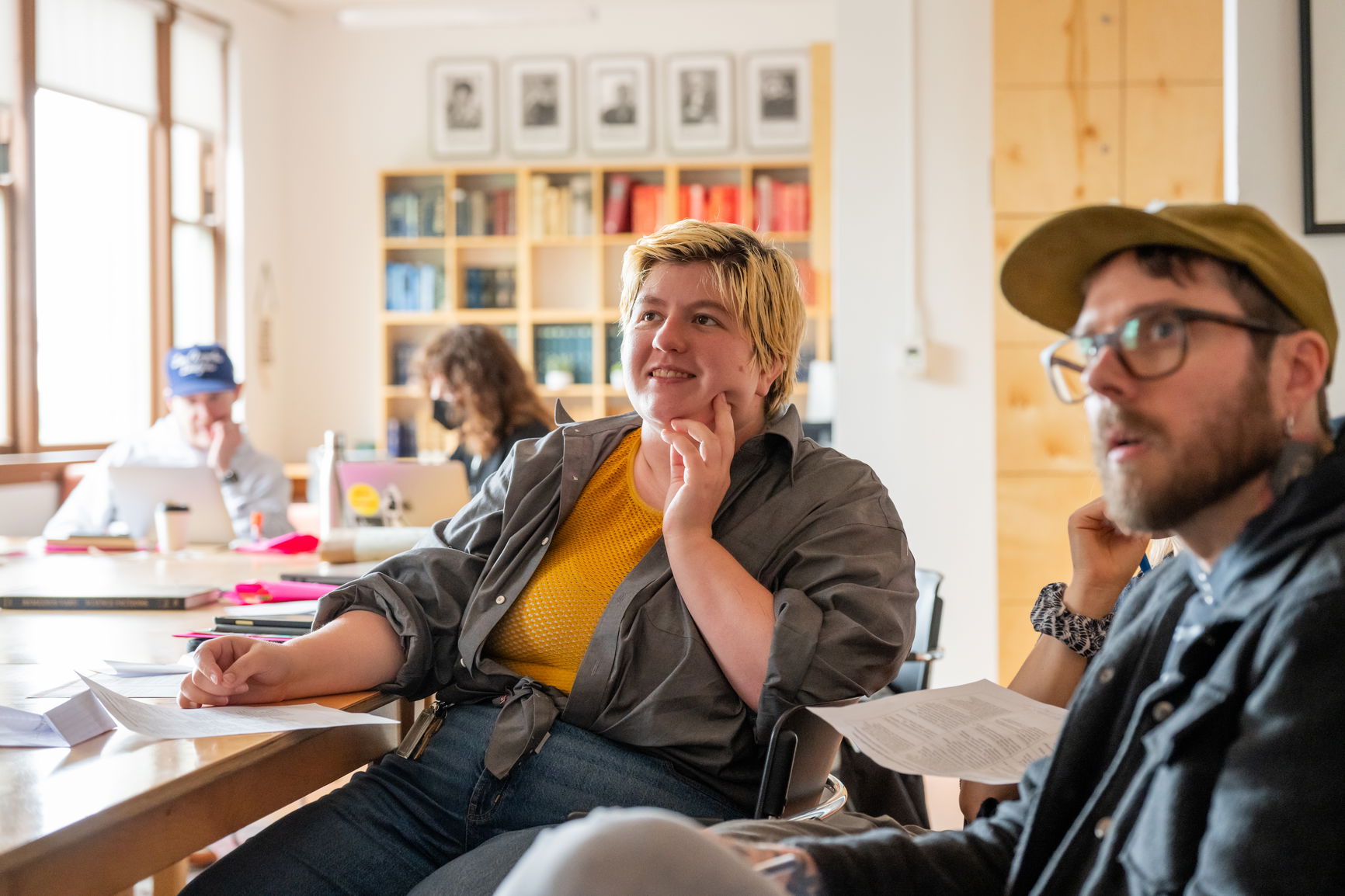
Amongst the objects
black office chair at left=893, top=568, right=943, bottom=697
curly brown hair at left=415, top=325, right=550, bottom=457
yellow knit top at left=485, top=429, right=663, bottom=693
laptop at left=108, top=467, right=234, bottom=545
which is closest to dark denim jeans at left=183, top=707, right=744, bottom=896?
yellow knit top at left=485, top=429, right=663, bottom=693

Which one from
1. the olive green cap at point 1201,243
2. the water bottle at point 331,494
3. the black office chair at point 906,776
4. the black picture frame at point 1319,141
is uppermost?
the black picture frame at point 1319,141

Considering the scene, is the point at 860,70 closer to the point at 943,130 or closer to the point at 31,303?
the point at 943,130

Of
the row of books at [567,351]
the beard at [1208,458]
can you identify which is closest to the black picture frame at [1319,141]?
the beard at [1208,458]

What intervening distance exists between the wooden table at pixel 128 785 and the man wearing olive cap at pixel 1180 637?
1.36 ft

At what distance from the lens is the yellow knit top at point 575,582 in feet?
5.11

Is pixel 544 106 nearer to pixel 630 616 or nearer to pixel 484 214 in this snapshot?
pixel 484 214

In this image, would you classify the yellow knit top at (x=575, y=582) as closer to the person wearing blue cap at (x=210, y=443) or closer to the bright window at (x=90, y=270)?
the person wearing blue cap at (x=210, y=443)

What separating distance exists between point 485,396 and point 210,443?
1039mm

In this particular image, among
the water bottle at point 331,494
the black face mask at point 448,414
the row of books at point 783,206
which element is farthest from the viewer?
the row of books at point 783,206

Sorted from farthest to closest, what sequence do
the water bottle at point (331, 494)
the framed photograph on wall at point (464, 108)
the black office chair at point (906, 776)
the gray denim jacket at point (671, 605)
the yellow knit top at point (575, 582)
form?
1. the framed photograph on wall at point (464, 108)
2. the water bottle at point (331, 494)
3. the black office chair at point (906, 776)
4. the yellow knit top at point (575, 582)
5. the gray denim jacket at point (671, 605)

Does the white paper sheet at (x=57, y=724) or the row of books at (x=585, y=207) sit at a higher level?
the row of books at (x=585, y=207)

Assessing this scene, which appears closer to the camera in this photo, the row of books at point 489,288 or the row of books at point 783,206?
the row of books at point 783,206

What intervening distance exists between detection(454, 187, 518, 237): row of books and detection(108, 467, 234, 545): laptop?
147 inches

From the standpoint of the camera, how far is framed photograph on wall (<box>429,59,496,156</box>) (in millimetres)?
6848
